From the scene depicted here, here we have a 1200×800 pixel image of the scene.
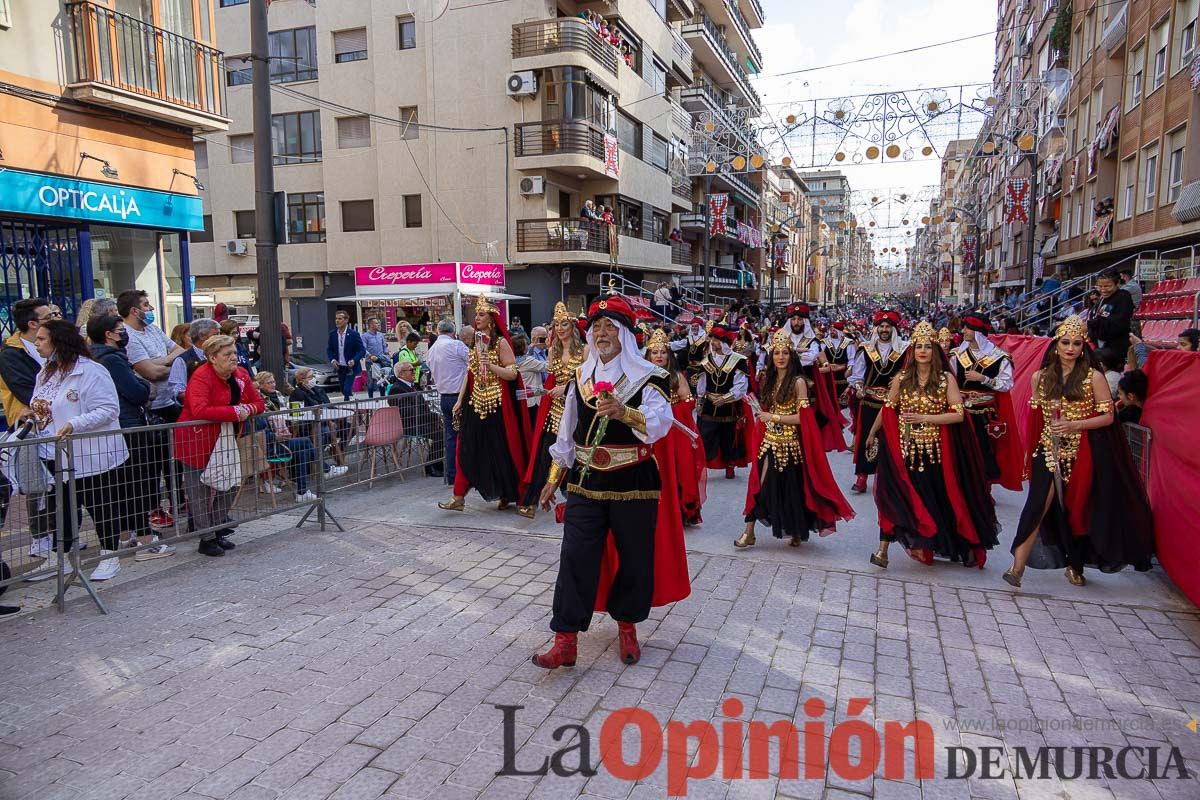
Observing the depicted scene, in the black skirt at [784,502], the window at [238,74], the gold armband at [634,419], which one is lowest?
the black skirt at [784,502]

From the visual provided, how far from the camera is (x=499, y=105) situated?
25.7 metres

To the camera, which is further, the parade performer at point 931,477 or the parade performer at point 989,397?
the parade performer at point 989,397

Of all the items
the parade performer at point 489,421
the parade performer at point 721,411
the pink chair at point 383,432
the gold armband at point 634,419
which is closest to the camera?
the gold armband at point 634,419

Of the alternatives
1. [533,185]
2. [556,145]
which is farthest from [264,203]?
[556,145]

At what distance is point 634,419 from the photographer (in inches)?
165

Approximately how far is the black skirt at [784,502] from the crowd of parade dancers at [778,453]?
1 centimetres

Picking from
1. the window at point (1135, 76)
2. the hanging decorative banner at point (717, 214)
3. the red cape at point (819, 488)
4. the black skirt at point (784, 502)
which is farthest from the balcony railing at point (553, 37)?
the black skirt at point (784, 502)

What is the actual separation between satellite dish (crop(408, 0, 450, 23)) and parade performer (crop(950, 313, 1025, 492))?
75.3 feet

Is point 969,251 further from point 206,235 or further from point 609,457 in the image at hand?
point 609,457

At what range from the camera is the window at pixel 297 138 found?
27984 mm

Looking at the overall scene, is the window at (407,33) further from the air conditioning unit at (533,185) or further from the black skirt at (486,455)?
the black skirt at (486,455)

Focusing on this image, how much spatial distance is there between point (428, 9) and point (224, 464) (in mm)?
24000

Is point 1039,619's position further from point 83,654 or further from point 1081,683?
point 83,654

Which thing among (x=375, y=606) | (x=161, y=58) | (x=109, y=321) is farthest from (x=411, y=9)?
(x=375, y=606)
